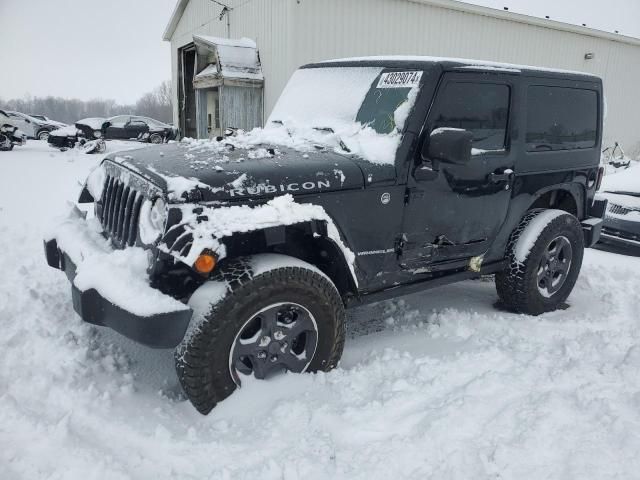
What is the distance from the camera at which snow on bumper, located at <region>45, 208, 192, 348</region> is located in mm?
2432

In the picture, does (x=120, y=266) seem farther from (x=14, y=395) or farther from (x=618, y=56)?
(x=618, y=56)

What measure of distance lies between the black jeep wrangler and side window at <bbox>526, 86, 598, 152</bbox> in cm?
2

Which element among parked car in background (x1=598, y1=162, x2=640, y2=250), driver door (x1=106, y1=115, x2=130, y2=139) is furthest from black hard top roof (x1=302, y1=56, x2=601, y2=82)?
driver door (x1=106, y1=115, x2=130, y2=139)

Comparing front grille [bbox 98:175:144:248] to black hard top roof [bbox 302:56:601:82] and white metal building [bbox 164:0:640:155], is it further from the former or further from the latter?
white metal building [bbox 164:0:640:155]

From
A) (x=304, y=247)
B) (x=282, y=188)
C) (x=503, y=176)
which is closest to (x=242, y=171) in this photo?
(x=282, y=188)

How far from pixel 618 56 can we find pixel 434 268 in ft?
65.9

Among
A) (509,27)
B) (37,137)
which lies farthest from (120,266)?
(37,137)

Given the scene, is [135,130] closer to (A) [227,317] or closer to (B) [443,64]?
(B) [443,64]

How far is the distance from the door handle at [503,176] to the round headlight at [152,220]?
93.2 inches

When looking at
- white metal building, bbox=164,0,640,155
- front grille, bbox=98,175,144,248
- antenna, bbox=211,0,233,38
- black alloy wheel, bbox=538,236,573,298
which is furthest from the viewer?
antenna, bbox=211,0,233,38

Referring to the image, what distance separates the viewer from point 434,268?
3.63 m

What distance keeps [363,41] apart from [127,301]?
1216cm

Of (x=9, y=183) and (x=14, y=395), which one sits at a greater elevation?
(x=14, y=395)

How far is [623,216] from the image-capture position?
21.9 ft
